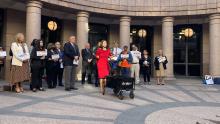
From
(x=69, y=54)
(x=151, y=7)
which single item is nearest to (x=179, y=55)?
(x=151, y=7)

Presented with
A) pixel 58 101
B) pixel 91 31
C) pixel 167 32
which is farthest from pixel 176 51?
pixel 58 101

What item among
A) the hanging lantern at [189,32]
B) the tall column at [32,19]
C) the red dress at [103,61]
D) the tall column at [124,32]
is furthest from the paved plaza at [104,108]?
the hanging lantern at [189,32]

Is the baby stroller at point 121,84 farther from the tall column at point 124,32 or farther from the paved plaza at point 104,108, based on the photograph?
the tall column at point 124,32

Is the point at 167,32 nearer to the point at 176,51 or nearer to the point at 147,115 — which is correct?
the point at 176,51

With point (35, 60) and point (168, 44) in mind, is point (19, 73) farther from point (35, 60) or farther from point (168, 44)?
point (168, 44)

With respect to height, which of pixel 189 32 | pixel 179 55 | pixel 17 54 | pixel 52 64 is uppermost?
pixel 189 32

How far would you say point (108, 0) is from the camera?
18312 mm

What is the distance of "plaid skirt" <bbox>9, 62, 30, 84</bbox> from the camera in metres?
10.9

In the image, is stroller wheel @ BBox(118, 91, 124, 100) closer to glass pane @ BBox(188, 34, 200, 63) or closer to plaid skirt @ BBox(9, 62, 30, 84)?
plaid skirt @ BBox(9, 62, 30, 84)

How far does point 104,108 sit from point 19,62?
3.80m

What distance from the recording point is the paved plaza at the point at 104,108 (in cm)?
746

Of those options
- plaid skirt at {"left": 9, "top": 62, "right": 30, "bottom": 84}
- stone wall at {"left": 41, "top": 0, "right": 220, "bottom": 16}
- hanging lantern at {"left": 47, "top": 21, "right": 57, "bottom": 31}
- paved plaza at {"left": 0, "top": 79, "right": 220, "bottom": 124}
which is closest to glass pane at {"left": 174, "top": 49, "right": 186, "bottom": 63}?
stone wall at {"left": 41, "top": 0, "right": 220, "bottom": 16}

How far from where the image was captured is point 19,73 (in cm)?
1104

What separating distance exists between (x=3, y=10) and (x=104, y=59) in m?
8.10
